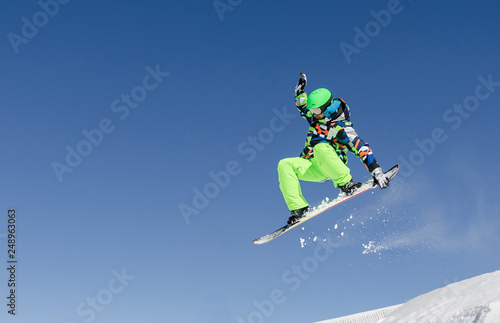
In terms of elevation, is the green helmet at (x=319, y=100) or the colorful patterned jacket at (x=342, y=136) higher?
the green helmet at (x=319, y=100)

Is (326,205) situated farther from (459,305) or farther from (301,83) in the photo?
(459,305)

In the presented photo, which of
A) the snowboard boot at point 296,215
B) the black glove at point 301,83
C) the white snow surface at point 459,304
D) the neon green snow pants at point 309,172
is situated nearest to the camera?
the white snow surface at point 459,304

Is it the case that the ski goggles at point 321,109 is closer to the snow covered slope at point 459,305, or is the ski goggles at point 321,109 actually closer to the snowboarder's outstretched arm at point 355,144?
the snowboarder's outstretched arm at point 355,144

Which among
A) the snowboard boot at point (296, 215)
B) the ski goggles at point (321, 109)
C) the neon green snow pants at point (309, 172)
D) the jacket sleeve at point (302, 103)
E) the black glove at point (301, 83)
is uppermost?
the black glove at point (301, 83)

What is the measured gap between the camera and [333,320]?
3198 centimetres

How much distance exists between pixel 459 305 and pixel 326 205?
445cm

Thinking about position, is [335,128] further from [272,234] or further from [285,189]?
[272,234]

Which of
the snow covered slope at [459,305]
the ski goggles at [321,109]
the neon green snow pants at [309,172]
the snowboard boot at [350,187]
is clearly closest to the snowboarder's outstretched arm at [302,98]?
the ski goggles at [321,109]

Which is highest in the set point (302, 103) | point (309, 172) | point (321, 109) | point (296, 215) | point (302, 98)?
point (302, 98)

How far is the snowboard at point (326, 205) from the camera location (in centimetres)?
1111

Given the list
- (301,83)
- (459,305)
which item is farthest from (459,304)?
(301,83)

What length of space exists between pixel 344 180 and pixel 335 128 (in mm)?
1188

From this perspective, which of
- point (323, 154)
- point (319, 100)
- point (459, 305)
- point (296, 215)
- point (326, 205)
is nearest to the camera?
point (459, 305)

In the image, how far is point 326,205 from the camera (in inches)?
456
